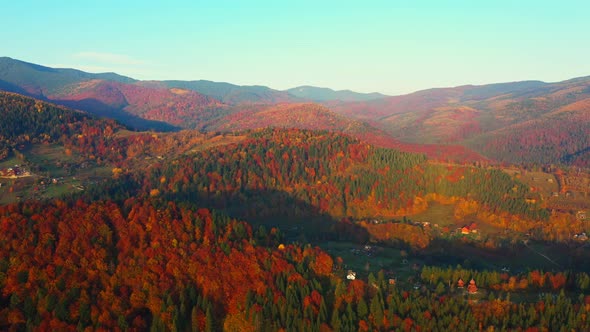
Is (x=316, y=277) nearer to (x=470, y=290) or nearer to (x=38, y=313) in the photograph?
(x=470, y=290)

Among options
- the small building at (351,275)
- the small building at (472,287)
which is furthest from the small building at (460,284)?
the small building at (351,275)

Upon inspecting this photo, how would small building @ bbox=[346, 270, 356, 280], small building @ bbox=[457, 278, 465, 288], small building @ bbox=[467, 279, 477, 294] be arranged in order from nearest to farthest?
small building @ bbox=[467, 279, 477, 294]
small building @ bbox=[346, 270, 356, 280]
small building @ bbox=[457, 278, 465, 288]

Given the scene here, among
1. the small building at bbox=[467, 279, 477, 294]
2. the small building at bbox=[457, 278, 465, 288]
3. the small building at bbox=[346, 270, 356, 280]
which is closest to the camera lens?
the small building at bbox=[467, 279, 477, 294]

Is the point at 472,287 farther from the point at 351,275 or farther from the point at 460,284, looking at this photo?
the point at 351,275

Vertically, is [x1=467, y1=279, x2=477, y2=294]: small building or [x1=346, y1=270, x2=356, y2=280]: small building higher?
[x1=346, y1=270, x2=356, y2=280]: small building

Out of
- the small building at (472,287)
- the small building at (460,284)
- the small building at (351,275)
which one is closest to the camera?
the small building at (472,287)

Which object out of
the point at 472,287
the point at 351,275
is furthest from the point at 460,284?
the point at 351,275

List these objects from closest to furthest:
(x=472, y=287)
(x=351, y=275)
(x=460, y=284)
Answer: (x=472, y=287) < (x=460, y=284) < (x=351, y=275)

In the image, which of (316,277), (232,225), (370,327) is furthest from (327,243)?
(370,327)

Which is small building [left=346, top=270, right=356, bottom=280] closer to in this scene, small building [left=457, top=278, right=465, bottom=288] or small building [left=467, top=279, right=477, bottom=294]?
small building [left=457, top=278, right=465, bottom=288]

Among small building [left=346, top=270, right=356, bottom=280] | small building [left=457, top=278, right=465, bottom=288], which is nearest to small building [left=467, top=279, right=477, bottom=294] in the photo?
small building [left=457, top=278, right=465, bottom=288]

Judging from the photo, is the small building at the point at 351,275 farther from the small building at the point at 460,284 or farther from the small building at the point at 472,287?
the small building at the point at 472,287
